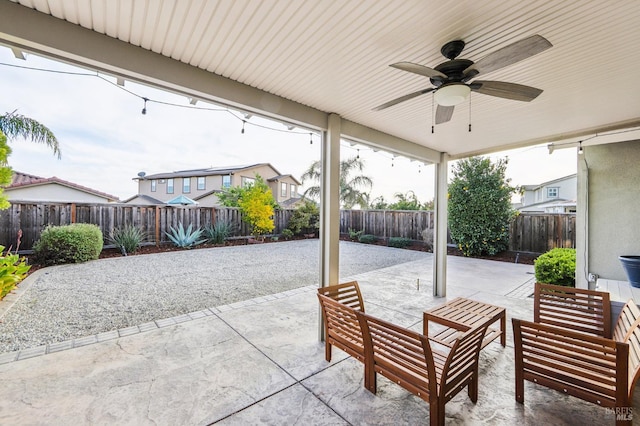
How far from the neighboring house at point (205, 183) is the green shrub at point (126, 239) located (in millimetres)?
8566

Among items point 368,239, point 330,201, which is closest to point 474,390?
point 330,201

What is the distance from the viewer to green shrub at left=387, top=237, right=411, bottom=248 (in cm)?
1059

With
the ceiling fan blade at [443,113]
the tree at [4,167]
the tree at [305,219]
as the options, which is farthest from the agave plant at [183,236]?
the ceiling fan blade at [443,113]

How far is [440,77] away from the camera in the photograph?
1.85 meters

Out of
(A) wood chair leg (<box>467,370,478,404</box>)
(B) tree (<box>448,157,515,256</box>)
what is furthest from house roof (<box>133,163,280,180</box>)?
(A) wood chair leg (<box>467,370,478,404</box>)

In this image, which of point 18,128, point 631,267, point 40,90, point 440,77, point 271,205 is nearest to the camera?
point 440,77

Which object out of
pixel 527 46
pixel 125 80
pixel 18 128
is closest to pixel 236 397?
pixel 125 80

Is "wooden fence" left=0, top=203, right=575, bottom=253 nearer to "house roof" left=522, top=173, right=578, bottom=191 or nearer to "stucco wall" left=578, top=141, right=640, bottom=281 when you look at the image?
"stucco wall" left=578, top=141, right=640, bottom=281

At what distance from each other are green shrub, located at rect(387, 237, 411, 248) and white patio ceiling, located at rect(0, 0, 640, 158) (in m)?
8.07

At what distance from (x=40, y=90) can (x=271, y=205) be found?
Result: 7.76 m

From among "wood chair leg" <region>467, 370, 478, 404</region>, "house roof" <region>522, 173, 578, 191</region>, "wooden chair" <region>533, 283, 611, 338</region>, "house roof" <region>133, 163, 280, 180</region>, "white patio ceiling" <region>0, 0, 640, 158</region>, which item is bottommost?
"wood chair leg" <region>467, 370, 478, 404</region>

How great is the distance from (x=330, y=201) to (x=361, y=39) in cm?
168

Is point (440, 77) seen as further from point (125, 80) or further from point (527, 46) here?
point (125, 80)

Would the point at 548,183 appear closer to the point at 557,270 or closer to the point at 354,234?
the point at 354,234
